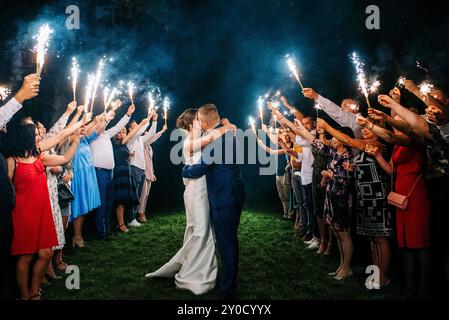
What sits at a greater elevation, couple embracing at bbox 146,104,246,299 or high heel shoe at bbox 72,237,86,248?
couple embracing at bbox 146,104,246,299

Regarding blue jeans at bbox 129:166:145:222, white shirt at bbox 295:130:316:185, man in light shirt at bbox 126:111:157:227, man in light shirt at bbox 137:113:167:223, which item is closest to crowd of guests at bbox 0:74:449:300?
white shirt at bbox 295:130:316:185

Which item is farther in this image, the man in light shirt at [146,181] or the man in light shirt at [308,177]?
the man in light shirt at [146,181]

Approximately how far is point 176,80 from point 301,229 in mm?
15046

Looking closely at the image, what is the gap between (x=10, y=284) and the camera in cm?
470

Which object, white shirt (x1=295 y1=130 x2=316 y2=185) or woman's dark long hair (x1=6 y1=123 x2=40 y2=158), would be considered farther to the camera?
white shirt (x1=295 y1=130 x2=316 y2=185)

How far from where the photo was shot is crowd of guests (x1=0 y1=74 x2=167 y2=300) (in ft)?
11.7

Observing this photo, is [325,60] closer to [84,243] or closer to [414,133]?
[414,133]

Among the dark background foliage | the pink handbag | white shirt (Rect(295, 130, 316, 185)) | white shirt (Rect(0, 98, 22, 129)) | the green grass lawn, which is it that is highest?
the dark background foliage

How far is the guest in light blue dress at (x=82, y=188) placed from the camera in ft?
21.2

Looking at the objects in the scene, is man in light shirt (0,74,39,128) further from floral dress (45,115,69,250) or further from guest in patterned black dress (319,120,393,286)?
guest in patterned black dress (319,120,393,286)

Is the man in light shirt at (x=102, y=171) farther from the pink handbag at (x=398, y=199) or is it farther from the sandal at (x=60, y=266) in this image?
the pink handbag at (x=398, y=199)

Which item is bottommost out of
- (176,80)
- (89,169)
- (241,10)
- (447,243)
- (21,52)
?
(447,243)

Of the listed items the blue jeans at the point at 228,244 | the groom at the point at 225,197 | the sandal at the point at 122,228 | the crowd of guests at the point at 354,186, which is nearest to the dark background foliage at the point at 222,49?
the crowd of guests at the point at 354,186
